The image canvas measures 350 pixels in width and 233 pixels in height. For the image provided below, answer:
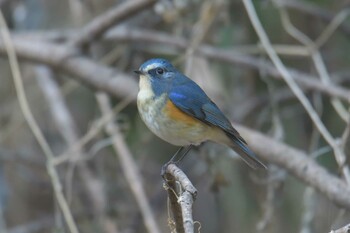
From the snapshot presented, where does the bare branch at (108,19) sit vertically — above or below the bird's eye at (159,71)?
above

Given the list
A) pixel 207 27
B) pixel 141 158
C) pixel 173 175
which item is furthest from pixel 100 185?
pixel 173 175

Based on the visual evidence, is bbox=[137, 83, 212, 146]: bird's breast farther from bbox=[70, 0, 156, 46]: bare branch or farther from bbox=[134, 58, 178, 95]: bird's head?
bbox=[70, 0, 156, 46]: bare branch

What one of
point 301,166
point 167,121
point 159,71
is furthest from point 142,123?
point 167,121

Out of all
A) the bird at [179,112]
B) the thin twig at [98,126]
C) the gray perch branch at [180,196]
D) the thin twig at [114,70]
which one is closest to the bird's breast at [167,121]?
the bird at [179,112]

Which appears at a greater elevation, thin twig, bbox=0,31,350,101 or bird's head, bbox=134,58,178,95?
thin twig, bbox=0,31,350,101

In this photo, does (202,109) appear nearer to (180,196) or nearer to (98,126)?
(98,126)

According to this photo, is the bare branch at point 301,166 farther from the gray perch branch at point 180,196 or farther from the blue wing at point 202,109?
the gray perch branch at point 180,196

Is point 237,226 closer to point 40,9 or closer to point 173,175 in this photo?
point 40,9

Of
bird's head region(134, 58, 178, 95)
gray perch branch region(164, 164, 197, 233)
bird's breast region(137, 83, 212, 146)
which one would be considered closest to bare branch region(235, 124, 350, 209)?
bird's breast region(137, 83, 212, 146)

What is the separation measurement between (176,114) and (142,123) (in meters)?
1.85

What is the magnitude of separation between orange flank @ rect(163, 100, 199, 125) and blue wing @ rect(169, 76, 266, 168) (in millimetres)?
17

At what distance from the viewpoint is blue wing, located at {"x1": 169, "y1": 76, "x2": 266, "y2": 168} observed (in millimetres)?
3689

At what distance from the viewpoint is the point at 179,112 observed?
12.0 feet

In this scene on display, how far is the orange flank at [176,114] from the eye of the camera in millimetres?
3615
